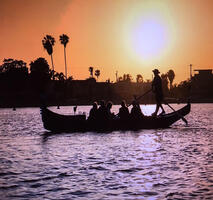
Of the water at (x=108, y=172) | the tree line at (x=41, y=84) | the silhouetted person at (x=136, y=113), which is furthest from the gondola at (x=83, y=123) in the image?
the tree line at (x=41, y=84)

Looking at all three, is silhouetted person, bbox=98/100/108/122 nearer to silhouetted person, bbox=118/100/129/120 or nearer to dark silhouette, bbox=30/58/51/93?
silhouetted person, bbox=118/100/129/120

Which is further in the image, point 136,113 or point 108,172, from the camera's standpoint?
point 136,113

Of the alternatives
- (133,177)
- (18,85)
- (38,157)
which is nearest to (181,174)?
(133,177)

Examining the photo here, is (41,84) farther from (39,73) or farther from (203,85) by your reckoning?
(203,85)

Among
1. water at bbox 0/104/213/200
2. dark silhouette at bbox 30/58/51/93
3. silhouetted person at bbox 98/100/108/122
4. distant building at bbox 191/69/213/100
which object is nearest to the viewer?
water at bbox 0/104/213/200

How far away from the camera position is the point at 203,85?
140750mm

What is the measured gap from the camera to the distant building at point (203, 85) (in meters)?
140

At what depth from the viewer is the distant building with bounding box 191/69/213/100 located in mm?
140000

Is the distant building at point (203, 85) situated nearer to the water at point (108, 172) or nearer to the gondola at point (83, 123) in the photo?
the gondola at point (83, 123)

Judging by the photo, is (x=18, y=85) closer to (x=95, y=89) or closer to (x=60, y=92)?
(x=60, y=92)

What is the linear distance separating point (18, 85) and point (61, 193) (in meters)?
109

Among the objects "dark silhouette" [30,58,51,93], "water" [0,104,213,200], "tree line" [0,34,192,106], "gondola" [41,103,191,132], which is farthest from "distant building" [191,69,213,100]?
"water" [0,104,213,200]

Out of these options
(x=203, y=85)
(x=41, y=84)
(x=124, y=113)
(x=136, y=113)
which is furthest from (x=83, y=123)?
(x=203, y=85)

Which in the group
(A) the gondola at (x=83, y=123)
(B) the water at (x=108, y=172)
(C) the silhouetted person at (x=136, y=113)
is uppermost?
(C) the silhouetted person at (x=136, y=113)
